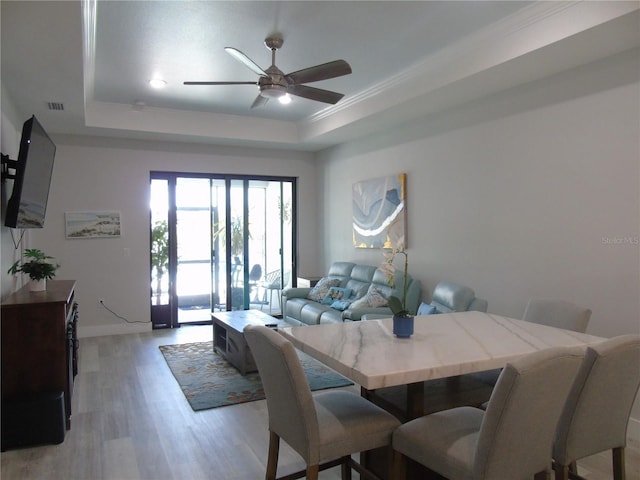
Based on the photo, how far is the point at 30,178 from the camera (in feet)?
11.8

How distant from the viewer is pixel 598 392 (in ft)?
6.32

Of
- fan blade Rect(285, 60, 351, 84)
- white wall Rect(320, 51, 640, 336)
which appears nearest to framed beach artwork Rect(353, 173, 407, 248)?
white wall Rect(320, 51, 640, 336)

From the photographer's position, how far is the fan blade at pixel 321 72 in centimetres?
323

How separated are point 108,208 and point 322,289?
309 cm

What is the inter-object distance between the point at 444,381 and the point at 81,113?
14.9 ft

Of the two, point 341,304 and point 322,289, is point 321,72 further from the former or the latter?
point 322,289

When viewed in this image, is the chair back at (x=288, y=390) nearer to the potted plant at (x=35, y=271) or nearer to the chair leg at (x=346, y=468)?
the chair leg at (x=346, y=468)

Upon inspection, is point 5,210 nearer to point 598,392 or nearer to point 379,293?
point 379,293

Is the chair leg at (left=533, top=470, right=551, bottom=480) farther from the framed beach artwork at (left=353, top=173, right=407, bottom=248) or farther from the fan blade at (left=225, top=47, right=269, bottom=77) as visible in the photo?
the framed beach artwork at (left=353, top=173, right=407, bottom=248)

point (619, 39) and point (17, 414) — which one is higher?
point (619, 39)

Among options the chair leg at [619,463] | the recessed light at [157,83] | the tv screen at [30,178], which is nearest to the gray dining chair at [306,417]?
the chair leg at [619,463]

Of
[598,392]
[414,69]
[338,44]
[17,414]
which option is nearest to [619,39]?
[414,69]

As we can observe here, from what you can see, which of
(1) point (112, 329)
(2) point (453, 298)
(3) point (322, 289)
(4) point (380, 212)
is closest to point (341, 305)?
(3) point (322, 289)

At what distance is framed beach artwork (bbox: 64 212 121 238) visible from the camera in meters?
6.02
